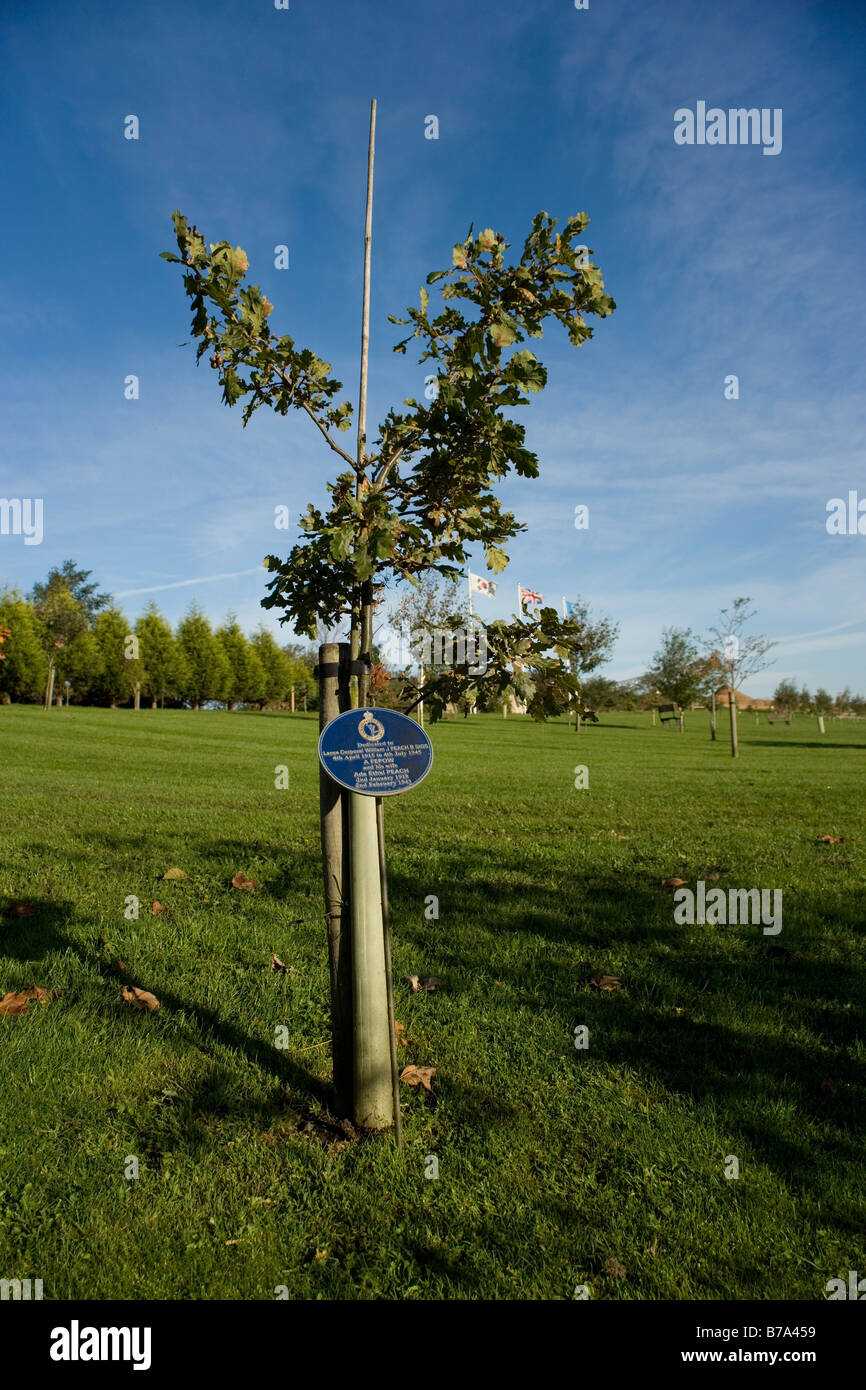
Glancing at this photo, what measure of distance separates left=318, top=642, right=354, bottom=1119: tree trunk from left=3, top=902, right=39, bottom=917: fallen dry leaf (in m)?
3.19

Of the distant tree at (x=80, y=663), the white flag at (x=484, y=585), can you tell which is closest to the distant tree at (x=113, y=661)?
the distant tree at (x=80, y=663)

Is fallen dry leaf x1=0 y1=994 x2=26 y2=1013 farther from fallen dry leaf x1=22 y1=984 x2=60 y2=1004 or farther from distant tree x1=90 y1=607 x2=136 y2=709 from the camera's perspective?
distant tree x1=90 y1=607 x2=136 y2=709

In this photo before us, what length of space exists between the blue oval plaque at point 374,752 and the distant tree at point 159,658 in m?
47.5

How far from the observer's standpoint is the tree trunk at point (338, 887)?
3285 mm

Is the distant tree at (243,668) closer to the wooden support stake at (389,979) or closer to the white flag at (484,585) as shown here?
the white flag at (484,585)

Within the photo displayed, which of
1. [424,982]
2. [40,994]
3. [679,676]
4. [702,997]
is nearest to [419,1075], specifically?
[424,982]

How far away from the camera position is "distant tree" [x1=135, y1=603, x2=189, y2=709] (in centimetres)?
4834

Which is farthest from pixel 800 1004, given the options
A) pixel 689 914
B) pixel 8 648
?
pixel 8 648

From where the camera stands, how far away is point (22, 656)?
44062 mm

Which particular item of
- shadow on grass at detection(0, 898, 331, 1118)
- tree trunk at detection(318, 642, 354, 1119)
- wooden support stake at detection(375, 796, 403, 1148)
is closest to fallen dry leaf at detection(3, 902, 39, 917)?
shadow on grass at detection(0, 898, 331, 1118)

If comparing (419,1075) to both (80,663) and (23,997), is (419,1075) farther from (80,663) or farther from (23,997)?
(80,663)

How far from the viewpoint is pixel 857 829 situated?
31.0 feet

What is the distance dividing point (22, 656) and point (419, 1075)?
4703 centimetres
